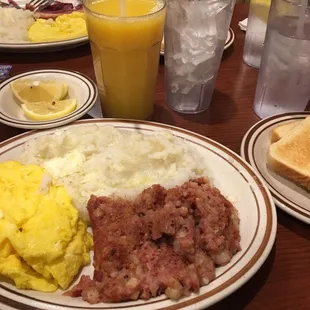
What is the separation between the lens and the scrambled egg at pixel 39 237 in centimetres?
105

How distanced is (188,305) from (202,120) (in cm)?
103

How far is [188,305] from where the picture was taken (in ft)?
3.12

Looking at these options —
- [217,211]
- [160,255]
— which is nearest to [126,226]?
[160,255]

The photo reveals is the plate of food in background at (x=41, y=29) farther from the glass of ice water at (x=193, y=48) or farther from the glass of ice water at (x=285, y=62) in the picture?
the glass of ice water at (x=285, y=62)

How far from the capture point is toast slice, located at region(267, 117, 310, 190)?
1.46m

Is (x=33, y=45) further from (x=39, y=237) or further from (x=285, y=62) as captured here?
(x=39, y=237)

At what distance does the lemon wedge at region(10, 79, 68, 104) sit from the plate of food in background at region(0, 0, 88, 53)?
1.43 feet

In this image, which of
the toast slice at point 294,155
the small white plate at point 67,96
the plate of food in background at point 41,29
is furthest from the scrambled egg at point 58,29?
the toast slice at point 294,155

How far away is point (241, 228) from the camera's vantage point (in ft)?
4.00

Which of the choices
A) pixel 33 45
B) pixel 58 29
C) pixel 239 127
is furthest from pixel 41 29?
pixel 239 127

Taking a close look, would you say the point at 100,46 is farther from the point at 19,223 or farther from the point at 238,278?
the point at 238,278

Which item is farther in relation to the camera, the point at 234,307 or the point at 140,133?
the point at 140,133

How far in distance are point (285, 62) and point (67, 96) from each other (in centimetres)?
100

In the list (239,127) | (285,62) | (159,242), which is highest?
(285,62)
